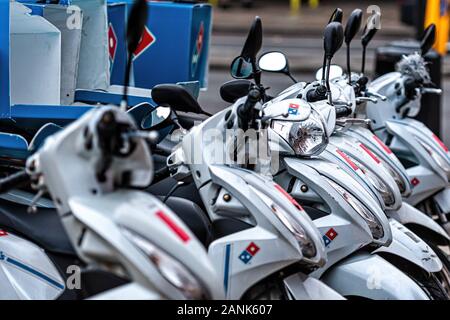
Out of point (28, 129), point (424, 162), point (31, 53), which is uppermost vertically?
point (31, 53)

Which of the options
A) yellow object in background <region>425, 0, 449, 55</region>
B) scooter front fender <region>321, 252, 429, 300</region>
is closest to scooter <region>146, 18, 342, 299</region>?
scooter front fender <region>321, 252, 429, 300</region>

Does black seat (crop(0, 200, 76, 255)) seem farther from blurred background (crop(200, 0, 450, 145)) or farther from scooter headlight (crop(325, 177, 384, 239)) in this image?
blurred background (crop(200, 0, 450, 145))

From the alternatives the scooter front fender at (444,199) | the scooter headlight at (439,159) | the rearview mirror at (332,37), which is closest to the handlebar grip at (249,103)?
the rearview mirror at (332,37)

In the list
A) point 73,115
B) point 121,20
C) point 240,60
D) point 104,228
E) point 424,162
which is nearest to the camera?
point 104,228

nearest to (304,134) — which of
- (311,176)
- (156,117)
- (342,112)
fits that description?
(311,176)

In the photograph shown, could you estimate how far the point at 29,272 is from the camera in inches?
148

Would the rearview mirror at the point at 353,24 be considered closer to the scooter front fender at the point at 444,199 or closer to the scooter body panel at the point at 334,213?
the scooter body panel at the point at 334,213

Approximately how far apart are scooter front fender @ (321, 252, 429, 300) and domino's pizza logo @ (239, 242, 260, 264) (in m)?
0.78

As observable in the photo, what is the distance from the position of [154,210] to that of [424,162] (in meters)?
3.28

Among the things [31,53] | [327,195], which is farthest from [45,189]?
[31,53]

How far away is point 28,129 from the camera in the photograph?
4.66 m

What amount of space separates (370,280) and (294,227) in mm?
726
